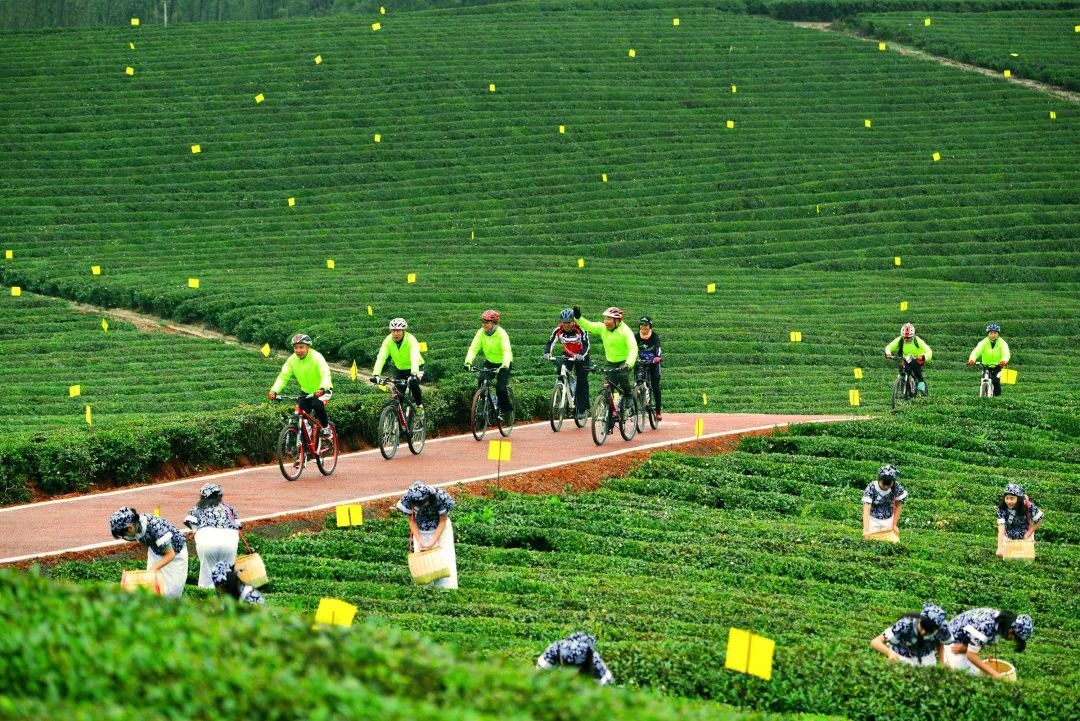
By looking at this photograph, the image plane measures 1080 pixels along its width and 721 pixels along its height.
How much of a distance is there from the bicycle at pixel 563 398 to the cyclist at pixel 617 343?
0.65 m

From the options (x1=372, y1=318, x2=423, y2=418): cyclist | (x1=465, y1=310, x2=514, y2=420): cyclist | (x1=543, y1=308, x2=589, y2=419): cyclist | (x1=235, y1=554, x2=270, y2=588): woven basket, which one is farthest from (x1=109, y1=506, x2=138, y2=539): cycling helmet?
(x1=543, y1=308, x2=589, y2=419): cyclist

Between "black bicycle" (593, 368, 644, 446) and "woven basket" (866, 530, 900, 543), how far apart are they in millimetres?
5882

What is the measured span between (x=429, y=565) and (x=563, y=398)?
10351 millimetres

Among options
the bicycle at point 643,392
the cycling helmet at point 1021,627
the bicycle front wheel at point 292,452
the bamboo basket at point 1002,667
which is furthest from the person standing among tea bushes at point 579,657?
the bicycle at point 643,392

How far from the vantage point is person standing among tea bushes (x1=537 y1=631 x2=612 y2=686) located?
34.3 feet

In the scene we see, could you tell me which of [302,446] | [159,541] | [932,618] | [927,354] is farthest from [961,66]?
[159,541]

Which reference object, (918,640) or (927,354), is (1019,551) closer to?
(918,640)

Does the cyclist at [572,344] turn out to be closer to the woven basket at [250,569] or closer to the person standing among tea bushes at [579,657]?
the woven basket at [250,569]

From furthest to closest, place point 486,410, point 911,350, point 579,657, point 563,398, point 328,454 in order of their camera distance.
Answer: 1. point 911,350
2. point 563,398
3. point 486,410
4. point 328,454
5. point 579,657

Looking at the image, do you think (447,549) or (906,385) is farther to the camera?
(906,385)

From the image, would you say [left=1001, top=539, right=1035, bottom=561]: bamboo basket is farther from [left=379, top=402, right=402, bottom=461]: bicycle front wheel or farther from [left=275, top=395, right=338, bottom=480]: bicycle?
[left=275, top=395, right=338, bottom=480]: bicycle

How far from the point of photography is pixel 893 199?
182 ft

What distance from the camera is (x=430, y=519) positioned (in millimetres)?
15195

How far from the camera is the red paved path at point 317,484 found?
1695 cm
